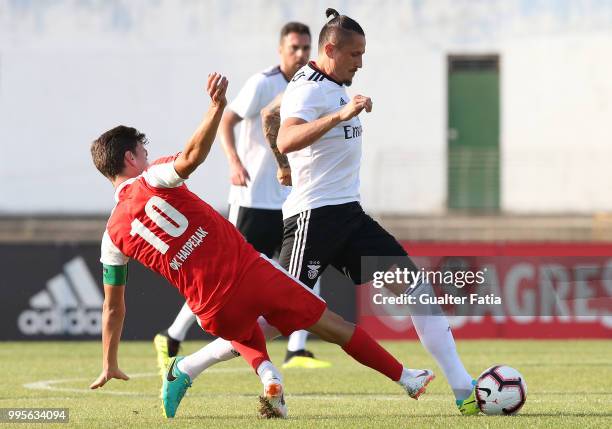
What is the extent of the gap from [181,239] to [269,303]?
22.6 inches

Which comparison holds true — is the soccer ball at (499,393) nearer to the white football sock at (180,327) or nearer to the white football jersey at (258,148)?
the white football sock at (180,327)

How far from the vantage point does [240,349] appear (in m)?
7.79

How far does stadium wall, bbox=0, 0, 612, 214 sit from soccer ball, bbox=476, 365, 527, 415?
596 inches

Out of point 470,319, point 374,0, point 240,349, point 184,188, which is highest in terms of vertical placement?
point 374,0

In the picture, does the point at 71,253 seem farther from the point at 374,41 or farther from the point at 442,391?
the point at 374,41

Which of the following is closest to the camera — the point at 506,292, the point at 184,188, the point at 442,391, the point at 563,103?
the point at 184,188

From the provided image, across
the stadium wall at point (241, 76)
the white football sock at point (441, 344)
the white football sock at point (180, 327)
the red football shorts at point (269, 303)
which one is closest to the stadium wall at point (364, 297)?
the white football sock at point (180, 327)

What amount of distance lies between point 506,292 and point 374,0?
997 cm

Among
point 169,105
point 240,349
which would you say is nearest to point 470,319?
point 240,349

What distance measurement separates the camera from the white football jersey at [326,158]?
26.2 feet

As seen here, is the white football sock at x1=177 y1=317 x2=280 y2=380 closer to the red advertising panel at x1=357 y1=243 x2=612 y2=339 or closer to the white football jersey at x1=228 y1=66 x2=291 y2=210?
the white football jersey at x1=228 y1=66 x2=291 y2=210

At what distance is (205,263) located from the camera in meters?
7.34

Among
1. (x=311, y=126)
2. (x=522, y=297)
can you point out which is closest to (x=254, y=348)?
(x=311, y=126)

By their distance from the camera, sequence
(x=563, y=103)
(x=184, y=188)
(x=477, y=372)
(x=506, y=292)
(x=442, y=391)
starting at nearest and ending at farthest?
(x=184, y=188) < (x=442, y=391) < (x=477, y=372) < (x=506, y=292) < (x=563, y=103)
